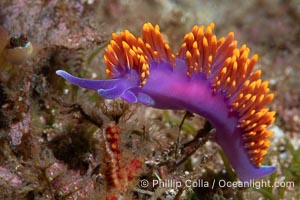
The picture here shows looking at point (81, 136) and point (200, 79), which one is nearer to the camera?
point (200, 79)

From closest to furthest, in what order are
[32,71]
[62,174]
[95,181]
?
[95,181] → [62,174] → [32,71]

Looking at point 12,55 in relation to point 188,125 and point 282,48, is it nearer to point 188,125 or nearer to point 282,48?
point 188,125

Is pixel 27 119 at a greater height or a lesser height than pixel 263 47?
lesser

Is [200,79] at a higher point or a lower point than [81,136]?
higher

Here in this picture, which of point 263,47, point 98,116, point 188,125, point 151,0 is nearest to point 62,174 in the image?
point 98,116
